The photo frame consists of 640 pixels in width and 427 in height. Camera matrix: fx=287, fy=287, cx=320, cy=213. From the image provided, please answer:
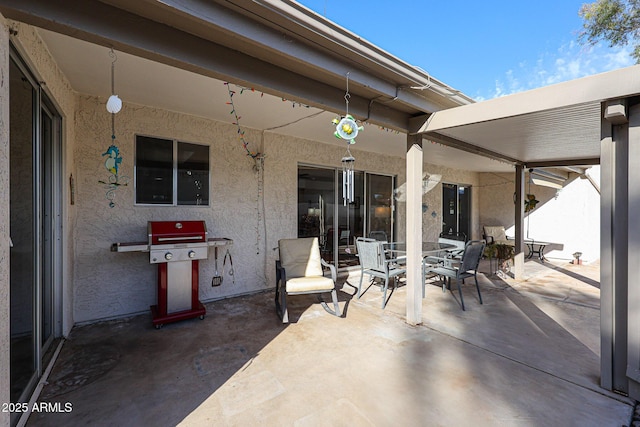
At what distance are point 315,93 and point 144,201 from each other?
115 inches

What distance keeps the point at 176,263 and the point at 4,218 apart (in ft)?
7.49

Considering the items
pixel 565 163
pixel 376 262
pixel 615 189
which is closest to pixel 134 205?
pixel 376 262

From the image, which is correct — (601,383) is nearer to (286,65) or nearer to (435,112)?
(435,112)

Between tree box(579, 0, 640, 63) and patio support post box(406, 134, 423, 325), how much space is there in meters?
8.00

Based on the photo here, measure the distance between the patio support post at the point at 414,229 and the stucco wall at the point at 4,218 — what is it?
11.7 feet

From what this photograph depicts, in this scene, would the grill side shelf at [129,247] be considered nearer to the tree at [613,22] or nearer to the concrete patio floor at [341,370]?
the concrete patio floor at [341,370]

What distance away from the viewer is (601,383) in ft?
7.89

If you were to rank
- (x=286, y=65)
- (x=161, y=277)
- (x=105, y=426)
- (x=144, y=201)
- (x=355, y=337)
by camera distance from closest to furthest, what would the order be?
(x=105, y=426), (x=286, y=65), (x=355, y=337), (x=161, y=277), (x=144, y=201)

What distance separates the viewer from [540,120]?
3143 mm

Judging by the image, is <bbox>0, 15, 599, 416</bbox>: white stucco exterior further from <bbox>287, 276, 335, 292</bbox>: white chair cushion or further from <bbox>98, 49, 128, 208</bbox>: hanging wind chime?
<bbox>287, 276, 335, 292</bbox>: white chair cushion

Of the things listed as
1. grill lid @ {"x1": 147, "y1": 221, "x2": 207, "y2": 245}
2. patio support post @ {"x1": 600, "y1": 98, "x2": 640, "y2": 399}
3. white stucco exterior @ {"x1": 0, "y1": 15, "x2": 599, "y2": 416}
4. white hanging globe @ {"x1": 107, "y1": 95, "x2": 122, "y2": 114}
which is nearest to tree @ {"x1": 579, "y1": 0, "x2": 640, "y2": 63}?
white stucco exterior @ {"x1": 0, "y1": 15, "x2": 599, "y2": 416}

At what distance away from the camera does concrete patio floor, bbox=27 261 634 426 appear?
208 centimetres

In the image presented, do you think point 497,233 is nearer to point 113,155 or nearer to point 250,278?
point 250,278

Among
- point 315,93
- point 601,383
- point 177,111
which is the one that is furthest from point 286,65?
point 601,383
